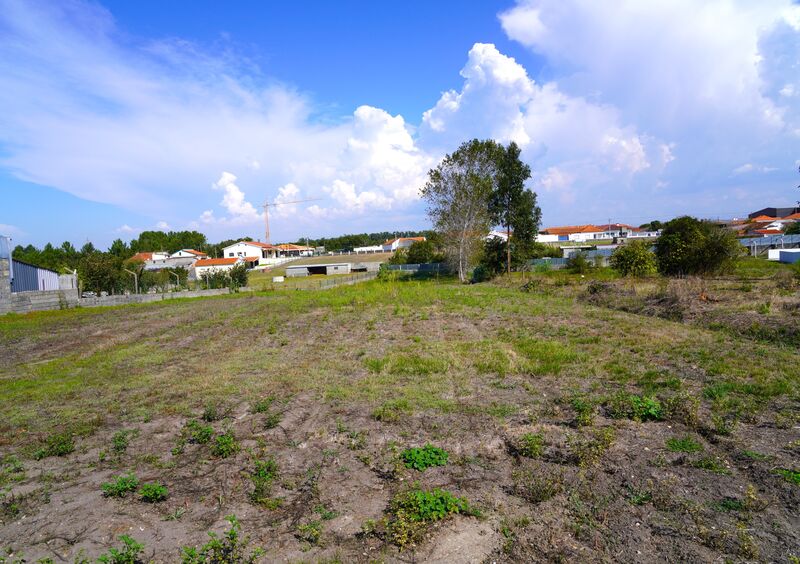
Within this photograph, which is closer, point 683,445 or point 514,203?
point 683,445

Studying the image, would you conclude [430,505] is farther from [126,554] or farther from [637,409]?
[637,409]

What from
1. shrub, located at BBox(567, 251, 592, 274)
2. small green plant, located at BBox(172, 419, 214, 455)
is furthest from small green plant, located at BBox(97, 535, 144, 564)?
shrub, located at BBox(567, 251, 592, 274)

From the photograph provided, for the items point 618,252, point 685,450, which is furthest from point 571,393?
point 618,252

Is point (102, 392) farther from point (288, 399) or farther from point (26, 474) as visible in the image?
point (288, 399)

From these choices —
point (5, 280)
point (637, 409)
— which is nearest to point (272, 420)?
point (637, 409)

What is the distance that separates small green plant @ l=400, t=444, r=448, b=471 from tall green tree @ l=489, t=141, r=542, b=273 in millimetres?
32515

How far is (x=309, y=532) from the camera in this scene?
372 centimetres

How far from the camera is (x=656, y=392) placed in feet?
21.9

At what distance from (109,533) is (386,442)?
2862 mm

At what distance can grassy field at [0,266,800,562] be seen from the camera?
3.64 metres

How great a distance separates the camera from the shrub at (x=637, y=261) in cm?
2362

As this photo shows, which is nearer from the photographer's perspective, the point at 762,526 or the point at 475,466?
the point at 762,526

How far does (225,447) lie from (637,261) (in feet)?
78.8

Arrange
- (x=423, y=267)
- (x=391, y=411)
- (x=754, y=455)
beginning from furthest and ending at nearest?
(x=423, y=267) → (x=391, y=411) → (x=754, y=455)
